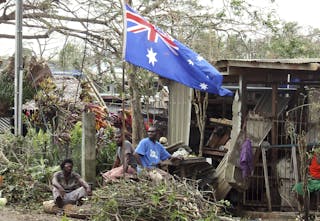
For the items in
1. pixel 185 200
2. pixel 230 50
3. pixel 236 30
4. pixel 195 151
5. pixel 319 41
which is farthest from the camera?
pixel 319 41

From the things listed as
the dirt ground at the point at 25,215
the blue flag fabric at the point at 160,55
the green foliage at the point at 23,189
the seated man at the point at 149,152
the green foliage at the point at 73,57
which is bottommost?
Result: the dirt ground at the point at 25,215

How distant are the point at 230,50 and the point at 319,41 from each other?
9.04m

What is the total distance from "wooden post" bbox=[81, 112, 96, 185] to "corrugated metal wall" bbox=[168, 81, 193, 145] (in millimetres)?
2772

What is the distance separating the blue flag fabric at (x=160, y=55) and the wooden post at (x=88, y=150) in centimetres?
280

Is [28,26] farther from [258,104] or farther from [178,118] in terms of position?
[258,104]

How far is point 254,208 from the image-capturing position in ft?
33.4

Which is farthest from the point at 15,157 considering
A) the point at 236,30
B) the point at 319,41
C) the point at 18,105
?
the point at 319,41

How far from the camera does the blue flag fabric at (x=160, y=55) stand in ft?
22.0

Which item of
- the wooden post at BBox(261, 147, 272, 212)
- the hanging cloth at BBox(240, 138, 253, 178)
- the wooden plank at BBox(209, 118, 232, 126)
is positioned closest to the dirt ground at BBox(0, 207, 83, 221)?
the hanging cloth at BBox(240, 138, 253, 178)

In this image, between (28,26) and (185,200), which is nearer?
(185,200)

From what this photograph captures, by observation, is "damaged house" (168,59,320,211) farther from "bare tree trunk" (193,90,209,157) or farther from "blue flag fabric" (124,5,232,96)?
"blue flag fabric" (124,5,232,96)

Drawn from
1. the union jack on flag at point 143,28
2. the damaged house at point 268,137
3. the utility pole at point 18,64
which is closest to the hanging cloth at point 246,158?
the damaged house at point 268,137

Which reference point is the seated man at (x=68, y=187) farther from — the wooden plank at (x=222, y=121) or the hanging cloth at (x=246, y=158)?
the wooden plank at (x=222, y=121)

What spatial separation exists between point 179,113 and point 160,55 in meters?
5.41
